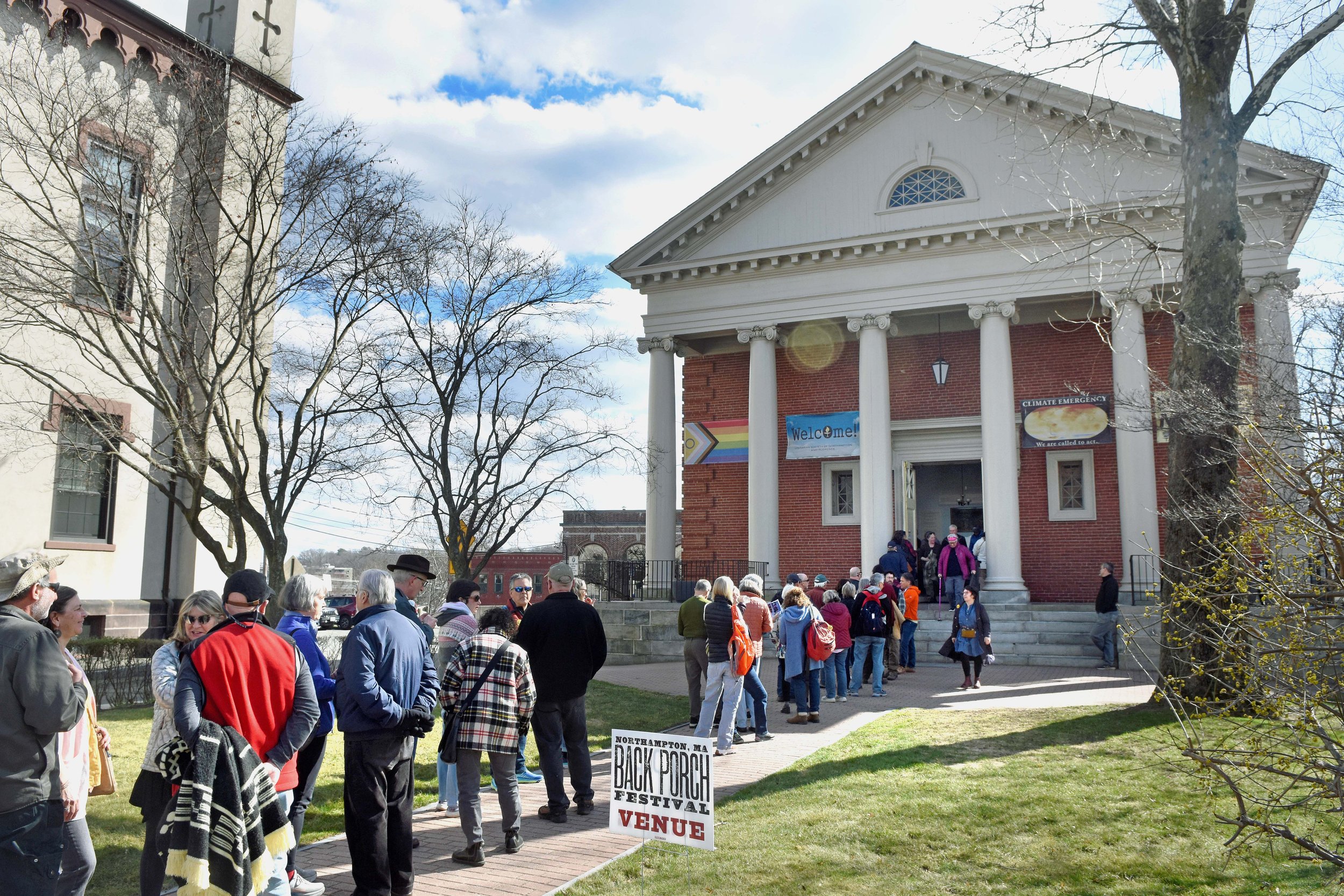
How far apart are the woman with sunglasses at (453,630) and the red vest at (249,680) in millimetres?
3093

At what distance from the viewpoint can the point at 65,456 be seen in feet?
53.2

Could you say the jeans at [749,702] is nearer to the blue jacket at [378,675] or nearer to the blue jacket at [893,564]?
the blue jacket at [378,675]

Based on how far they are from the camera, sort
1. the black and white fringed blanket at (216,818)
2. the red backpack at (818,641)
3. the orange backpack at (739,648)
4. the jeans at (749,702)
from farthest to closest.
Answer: the red backpack at (818,641), the jeans at (749,702), the orange backpack at (739,648), the black and white fringed blanket at (216,818)

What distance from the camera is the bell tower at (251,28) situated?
58.8ft

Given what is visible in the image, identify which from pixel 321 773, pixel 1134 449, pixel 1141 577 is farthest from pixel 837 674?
pixel 1134 449

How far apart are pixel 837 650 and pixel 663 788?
8.57 metres

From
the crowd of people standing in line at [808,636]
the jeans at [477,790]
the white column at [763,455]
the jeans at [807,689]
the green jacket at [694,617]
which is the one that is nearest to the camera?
the jeans at [477,790]

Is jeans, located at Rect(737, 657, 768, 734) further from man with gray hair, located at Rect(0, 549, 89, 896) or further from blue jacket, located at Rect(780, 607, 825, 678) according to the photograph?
man with gray hair, located at Rect(0, 549, 89, 896)

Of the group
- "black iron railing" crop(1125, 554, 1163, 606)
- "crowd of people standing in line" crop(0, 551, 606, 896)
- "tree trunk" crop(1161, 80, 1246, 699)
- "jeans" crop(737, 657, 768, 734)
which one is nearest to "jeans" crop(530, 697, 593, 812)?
"crowd of people standing in line" crop(0, 551, 606, 896)

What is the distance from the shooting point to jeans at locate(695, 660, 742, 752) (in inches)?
399

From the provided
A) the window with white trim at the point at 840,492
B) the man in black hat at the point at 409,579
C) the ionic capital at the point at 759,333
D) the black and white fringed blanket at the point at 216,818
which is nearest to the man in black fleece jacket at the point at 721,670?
the man in black hat at the point at 409,579

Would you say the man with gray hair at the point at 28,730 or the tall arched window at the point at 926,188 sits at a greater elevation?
the tall arched window at the point at 926,188

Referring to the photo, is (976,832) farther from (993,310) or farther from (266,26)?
(266,26)

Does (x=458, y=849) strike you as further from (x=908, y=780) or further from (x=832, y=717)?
(x=832, y=717)
